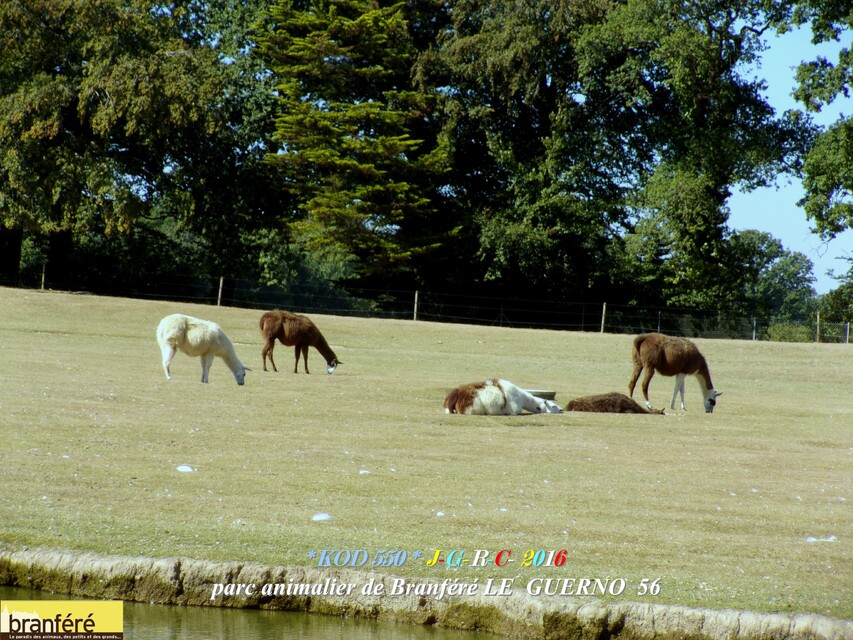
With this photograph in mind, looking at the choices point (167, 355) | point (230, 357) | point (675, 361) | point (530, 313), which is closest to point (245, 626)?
point (167, 355)

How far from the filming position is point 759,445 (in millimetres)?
14391

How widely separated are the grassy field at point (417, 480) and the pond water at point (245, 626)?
416mm

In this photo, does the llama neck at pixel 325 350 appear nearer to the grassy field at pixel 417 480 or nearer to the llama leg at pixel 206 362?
the grassy field at pixel 417 480

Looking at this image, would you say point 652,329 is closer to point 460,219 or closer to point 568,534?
point 460,219

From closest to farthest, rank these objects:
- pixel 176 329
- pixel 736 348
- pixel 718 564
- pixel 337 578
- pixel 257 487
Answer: pixel 337 578
pixel 718 564
pixel 257 487
pixel 176 329
pixel 736 348

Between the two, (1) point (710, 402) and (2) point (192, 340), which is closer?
(2) point (192, 340)

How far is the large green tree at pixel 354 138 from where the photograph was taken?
42.2 metres

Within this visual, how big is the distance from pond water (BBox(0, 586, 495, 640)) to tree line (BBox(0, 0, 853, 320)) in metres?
32.9

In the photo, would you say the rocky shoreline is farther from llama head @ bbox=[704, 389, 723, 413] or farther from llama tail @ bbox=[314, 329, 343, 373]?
llama tail @ bbox=[314, 329, 343, 373]

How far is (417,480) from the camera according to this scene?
10164 millimetres

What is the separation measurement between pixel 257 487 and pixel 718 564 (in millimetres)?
4165

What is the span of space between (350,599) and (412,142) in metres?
36.0

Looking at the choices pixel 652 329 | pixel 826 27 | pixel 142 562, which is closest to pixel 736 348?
pixel 652 329

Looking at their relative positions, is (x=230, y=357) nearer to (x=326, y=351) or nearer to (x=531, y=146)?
(x=326, y=351)
